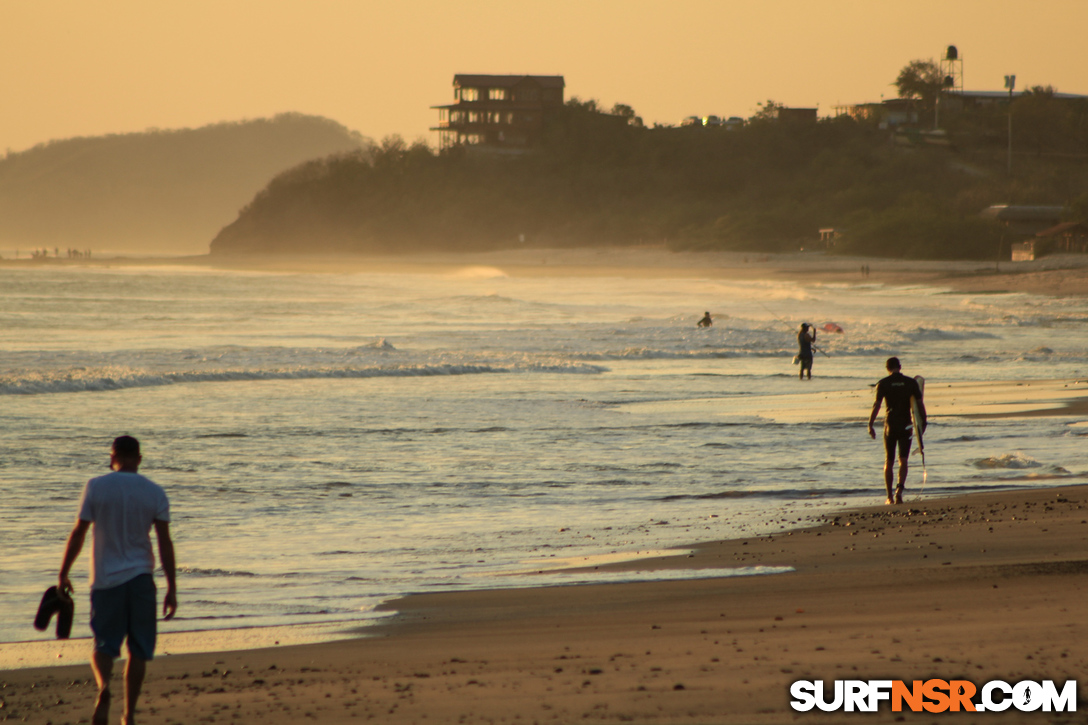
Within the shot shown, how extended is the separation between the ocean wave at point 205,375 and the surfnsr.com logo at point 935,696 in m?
19.0

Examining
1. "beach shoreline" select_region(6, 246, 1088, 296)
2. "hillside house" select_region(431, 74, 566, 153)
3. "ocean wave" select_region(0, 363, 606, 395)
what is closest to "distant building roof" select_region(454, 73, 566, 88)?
"hillside house" select_region(431, 74, 566, 153)

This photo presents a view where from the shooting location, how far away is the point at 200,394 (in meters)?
20.8

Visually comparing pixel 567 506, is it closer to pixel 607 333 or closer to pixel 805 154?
pixel 607 333

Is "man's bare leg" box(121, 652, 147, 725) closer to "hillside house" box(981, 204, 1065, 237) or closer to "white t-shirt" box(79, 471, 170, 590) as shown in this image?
"white t-shirt" box(79, 471, 170, 590)

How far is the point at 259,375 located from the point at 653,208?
95398mm

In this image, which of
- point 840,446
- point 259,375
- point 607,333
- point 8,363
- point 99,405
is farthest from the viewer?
point 607,333

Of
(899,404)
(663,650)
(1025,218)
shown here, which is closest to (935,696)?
(663,650)

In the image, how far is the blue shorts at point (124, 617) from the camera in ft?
16.1

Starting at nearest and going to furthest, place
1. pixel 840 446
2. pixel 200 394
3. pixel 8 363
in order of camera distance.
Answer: pixel 840 446 < pixel 200 394 < pixel 8 363

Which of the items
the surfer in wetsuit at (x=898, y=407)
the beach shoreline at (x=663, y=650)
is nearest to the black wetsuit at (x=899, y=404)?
the surfer in wetsuit at (x=898, y=407)

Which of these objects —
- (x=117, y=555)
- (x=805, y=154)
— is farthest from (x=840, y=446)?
(x=805, y=154)

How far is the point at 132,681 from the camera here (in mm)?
4922

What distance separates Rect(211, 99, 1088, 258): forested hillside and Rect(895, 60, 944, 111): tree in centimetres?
737

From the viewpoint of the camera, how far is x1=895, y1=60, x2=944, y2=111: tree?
12044 centimetres
